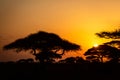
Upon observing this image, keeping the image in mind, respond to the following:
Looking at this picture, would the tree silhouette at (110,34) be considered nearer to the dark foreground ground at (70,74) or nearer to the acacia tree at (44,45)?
the dark foreground ground at (70,74)

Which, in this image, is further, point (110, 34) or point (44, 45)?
point (44, 45)

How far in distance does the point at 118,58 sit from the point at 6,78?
12104 mm

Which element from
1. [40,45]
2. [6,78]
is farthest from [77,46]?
[6,78]

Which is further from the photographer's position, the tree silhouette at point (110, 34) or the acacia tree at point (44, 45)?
the acacia tree at point (44, 45)

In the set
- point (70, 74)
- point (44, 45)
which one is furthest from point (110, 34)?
point (44, 45)

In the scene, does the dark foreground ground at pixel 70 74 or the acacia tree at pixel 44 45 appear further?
the acacia tree at pixel 44 45

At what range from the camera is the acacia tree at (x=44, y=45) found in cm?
4075

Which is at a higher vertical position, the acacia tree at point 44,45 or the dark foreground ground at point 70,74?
the acacia tree at point 44,45

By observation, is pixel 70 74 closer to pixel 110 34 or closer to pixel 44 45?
pixel 110 34

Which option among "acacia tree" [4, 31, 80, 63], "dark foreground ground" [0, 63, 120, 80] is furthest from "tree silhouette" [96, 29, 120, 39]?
"acacia tree" [4, 31, 80, 63]

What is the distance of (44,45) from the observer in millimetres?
41938

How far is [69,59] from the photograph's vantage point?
185ft

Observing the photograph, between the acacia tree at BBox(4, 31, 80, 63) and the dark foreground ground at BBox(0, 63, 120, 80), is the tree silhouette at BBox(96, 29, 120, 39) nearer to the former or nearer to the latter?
the dark foreground ground at BBox(0, 63, 120, 80)

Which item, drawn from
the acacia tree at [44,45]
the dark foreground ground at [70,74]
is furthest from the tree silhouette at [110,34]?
the acacia tree at [44,45]
